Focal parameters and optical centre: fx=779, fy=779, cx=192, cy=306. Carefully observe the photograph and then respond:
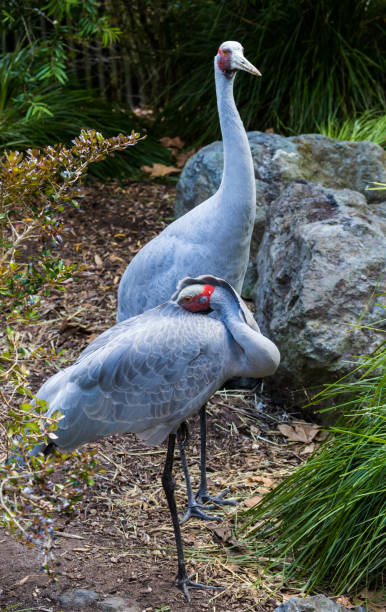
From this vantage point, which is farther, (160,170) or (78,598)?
(160,170)

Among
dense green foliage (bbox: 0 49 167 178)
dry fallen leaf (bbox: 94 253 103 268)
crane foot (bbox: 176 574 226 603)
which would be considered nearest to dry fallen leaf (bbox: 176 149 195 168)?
dense green foliage (bbox: 0 49 167 178)

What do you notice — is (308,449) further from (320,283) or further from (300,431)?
(320,283)

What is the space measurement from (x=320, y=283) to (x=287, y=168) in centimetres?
131

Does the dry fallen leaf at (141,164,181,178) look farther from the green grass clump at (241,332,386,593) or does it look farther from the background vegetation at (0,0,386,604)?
the green grass clump at (241,332,386,593)

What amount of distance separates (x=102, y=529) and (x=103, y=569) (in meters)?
0.37

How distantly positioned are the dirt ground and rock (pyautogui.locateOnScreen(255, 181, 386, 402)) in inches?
16.3

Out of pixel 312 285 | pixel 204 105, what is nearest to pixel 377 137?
pixel 204 105

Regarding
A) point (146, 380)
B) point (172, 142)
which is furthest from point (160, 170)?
point (146, 380)

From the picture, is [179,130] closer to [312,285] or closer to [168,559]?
[312,285]

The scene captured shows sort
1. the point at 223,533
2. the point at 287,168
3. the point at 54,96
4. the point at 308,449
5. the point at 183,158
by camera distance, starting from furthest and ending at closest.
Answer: the point at 183,158 → the point at 54,96 → the point at 287,168 → the point at 308,449 → the point at 223,533

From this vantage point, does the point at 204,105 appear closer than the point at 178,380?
No

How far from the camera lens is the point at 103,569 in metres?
3.06

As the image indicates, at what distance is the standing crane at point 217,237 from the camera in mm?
3641

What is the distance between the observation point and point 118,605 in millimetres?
2795
